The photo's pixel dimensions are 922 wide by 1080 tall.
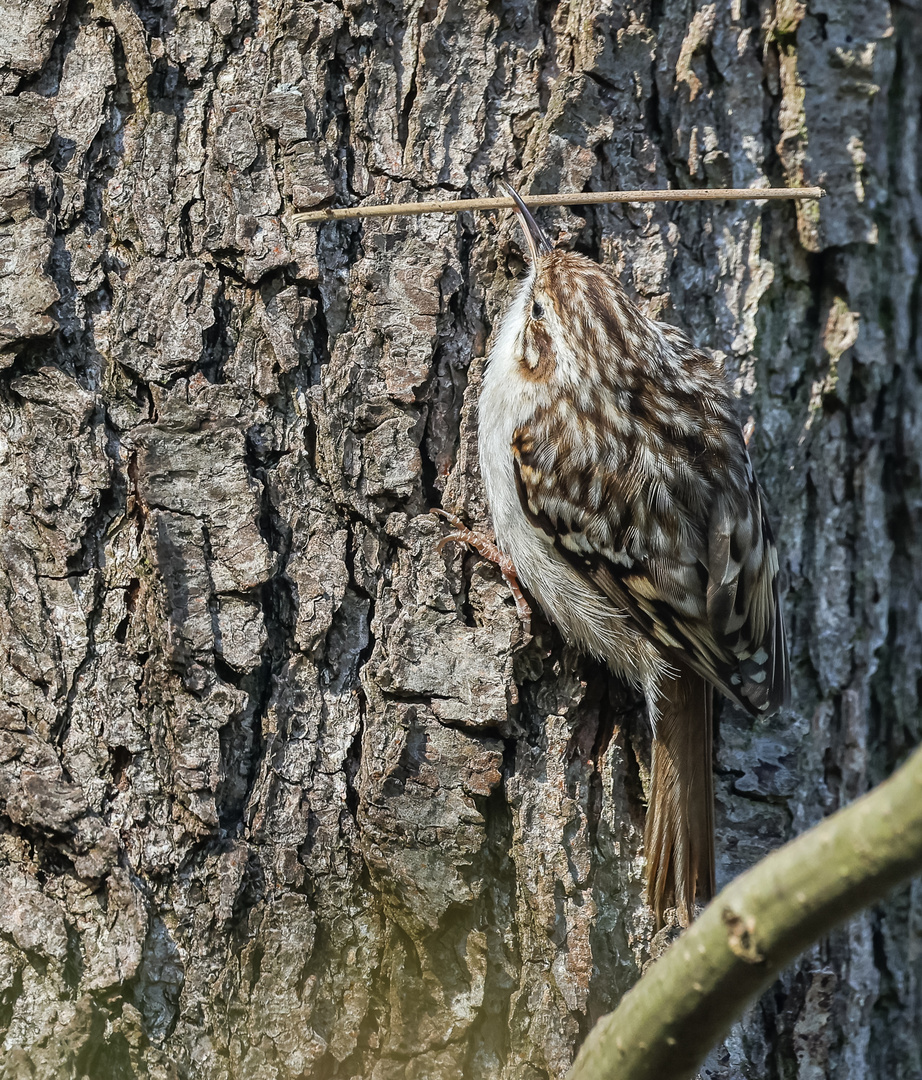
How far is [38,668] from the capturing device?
178 centimetres

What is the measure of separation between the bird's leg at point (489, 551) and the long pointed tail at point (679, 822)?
1.23 ft

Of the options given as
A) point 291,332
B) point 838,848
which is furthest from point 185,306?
point 838,848

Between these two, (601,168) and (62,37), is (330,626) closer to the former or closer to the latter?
(601,168)

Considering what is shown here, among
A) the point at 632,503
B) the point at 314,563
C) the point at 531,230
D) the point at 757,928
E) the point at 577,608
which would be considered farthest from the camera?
the point at 632,503

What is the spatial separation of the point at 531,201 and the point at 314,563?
0.86 meters

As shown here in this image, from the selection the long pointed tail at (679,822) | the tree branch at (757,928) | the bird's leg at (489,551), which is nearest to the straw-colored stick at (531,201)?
the bird's leg at (489,551)

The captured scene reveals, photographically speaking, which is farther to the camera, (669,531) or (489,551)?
(669,531)

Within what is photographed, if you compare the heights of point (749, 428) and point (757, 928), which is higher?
point (749, 428)

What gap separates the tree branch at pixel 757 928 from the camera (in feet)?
2.92

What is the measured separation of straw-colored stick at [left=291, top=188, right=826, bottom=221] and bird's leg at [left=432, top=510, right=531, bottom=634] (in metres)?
0.61

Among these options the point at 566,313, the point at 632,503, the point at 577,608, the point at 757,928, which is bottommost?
the point at 757,928

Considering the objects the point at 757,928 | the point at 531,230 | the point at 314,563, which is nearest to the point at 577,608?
the point at 314,563

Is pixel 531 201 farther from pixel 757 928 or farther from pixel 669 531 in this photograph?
pixel 757 928

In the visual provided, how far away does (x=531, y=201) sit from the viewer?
6.33 feet
